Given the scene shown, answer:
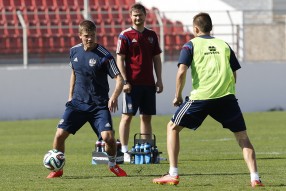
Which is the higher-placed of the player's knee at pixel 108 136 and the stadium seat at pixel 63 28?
the stadium seat at pixel 63 28

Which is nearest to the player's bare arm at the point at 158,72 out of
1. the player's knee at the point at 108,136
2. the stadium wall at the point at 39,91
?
the player's knee at the point at 108,136

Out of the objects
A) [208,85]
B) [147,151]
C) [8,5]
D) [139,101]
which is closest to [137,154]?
[147,151]

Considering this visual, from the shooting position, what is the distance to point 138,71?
13648 millimetres

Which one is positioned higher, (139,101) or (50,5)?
(50,5)

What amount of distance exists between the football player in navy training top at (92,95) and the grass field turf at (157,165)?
1.55 ft

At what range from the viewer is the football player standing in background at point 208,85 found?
10.2 metres

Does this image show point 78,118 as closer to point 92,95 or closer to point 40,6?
point 92,95

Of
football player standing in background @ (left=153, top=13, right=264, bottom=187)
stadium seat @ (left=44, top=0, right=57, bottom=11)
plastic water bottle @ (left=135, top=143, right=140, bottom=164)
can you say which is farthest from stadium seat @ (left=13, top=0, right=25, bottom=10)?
football player standing in background @ (left=153, top=13, right=264, bottom=187)

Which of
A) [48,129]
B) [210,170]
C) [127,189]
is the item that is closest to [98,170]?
[210,170]

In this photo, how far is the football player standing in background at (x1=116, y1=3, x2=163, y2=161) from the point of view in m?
13.6

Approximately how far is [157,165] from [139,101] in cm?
108

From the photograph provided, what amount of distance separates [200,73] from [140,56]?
3527mm

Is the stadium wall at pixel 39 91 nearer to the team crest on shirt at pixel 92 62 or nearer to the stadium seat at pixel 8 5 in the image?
the stadium seat at pixel 8 5

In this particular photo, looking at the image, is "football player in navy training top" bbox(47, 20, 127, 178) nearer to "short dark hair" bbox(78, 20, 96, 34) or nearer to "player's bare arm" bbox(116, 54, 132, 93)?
"short dark hair" bbox(78, 20, 96, 34)
